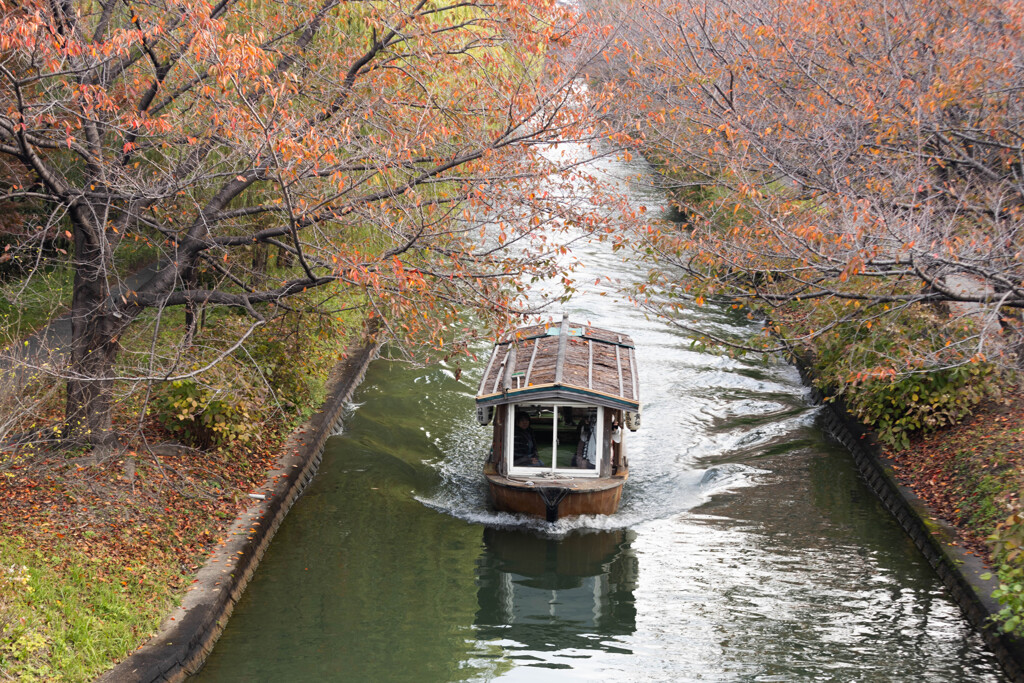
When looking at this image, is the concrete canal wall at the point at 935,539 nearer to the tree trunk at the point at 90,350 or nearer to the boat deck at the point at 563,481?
the boat deck at the point at 563,481

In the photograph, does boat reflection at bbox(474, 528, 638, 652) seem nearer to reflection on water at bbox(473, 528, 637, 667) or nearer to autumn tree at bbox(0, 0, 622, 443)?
reflection on water at bbox(473, 528, 637, 667)

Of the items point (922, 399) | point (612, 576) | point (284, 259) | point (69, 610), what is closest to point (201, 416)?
point (284, 259)

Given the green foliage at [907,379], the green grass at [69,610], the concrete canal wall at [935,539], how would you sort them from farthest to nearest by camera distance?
1. the green foliage at [907,379]
2. the concrete canal wall at [935,539]
3. the green grass at [69,610]

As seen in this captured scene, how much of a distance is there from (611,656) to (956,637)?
13.6 ft

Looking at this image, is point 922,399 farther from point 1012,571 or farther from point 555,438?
point 1012,571

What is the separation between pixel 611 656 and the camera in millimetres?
10539

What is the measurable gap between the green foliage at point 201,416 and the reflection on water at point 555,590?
4153mm

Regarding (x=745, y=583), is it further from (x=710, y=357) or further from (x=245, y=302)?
(x=710, y=357)

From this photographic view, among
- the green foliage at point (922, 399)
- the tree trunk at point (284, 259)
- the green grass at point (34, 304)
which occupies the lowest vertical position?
the green foliage at point (922, 399)

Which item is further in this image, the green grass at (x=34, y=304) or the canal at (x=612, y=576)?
the green grass at (x=34, y=304)

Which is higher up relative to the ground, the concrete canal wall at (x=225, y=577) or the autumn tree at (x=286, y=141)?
the autumn tree at (x=286, y=141)

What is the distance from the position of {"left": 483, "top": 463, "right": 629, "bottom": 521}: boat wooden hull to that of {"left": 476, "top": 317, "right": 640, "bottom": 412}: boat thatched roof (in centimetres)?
123

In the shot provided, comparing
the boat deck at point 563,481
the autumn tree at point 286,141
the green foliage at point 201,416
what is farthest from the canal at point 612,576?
the autumn tree at point 286,141

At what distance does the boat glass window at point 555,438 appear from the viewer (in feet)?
46.8
